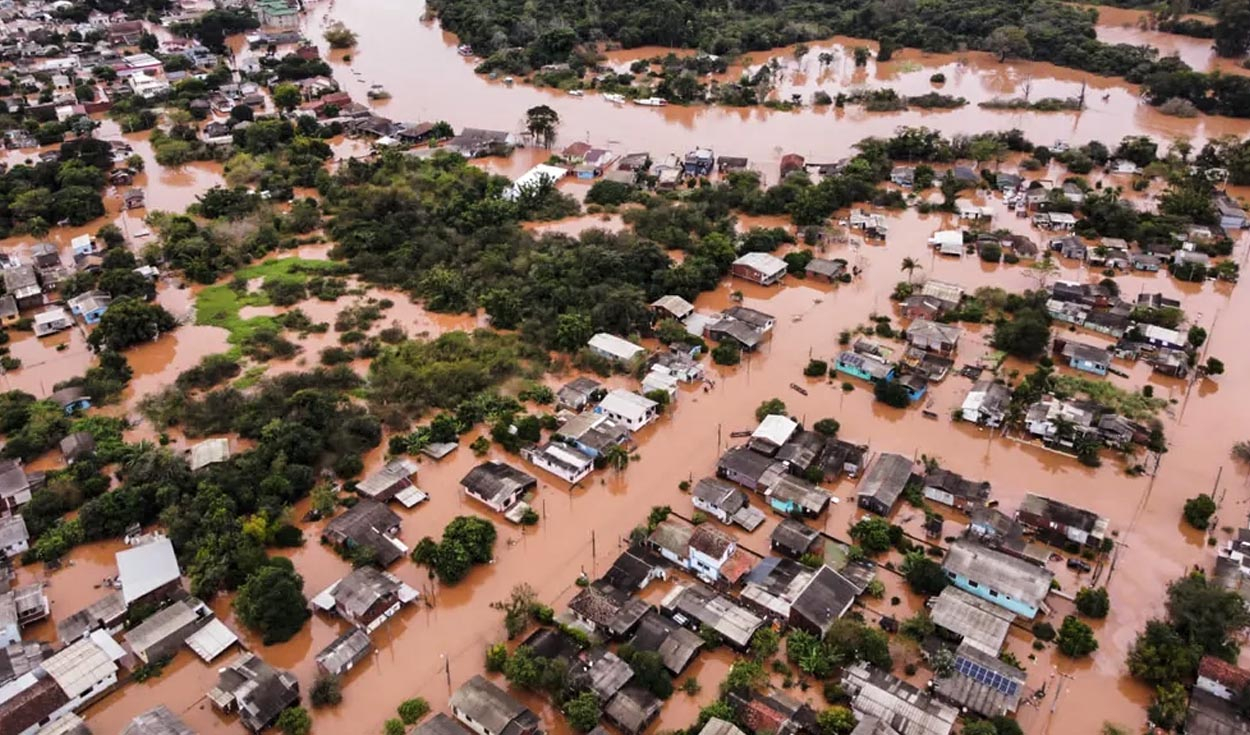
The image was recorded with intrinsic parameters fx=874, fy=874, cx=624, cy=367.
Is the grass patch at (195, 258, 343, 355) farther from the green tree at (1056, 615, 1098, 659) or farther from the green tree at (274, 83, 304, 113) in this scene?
the green tree at (1056, 615, 1098, 659)

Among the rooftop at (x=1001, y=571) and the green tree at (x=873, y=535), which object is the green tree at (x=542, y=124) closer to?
the green tree at (x=873, y=535)

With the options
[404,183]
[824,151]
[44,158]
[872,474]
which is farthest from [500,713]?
[44,158]

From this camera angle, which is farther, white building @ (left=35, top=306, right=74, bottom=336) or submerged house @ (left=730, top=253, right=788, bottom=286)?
submerged house @ (left=730, top=253, right=788, bottom=286)

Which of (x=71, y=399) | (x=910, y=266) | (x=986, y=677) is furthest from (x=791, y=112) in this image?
(x=986, y=677)

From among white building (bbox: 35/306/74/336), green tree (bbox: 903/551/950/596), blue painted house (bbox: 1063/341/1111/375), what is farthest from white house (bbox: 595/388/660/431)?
white building (bbox: 35/306/74/336)

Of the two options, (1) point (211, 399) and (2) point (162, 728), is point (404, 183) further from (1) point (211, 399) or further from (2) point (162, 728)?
(2) point (162, 728)

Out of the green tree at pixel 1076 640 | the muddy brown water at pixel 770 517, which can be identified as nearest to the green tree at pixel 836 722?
the muddy brown water at pixel 770 517
